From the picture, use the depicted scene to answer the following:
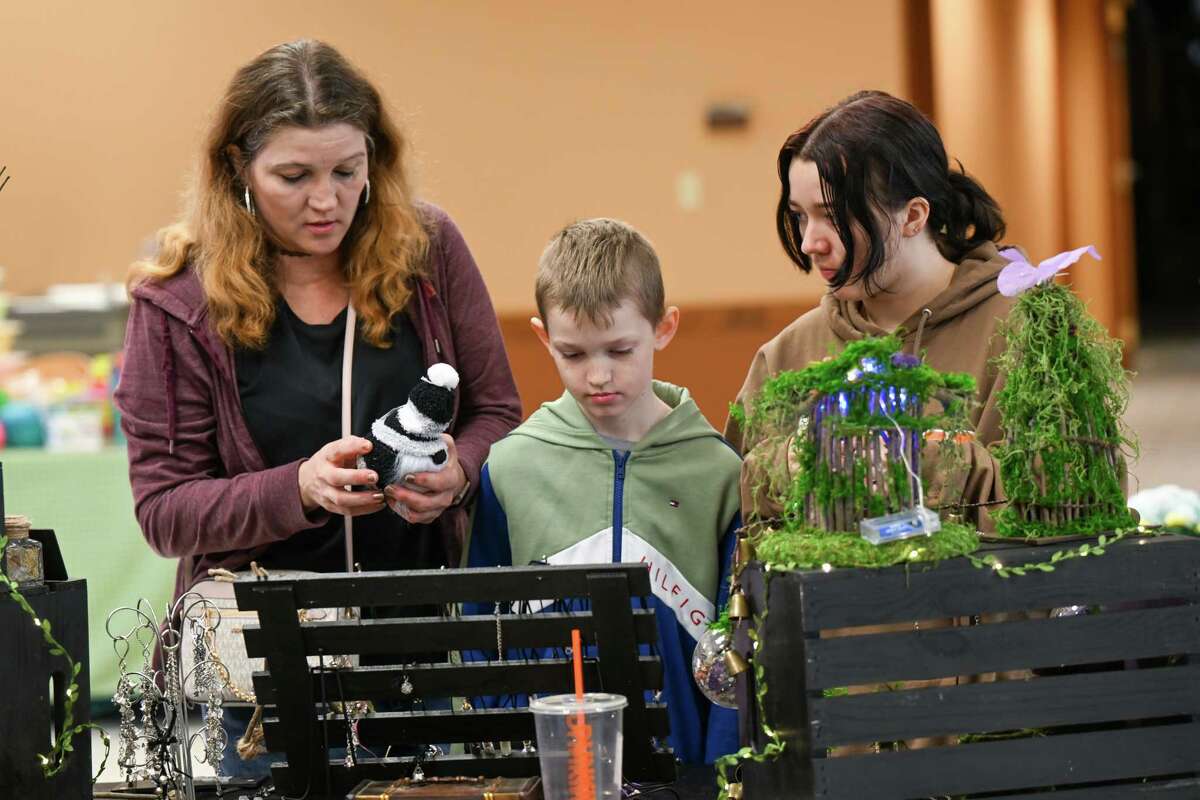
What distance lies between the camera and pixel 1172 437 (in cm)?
956

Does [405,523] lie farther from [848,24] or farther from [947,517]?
[848,24]

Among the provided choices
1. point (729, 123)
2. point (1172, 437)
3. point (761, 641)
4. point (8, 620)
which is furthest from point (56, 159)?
point (1172, 437)

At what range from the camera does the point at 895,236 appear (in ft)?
6.89

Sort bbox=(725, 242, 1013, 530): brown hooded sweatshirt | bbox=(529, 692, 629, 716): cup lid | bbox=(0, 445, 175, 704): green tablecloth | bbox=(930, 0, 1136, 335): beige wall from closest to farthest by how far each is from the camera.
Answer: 1. bbox=(529, 692, 629, 716): cup lid
2. bbox=(725, 242, 1013, 530): brown hooded sweatshirt
3. bbox=(0, 445, 175, 704): green tablecloth
4. bbox=(930, 0, 1136, 335): beige wall

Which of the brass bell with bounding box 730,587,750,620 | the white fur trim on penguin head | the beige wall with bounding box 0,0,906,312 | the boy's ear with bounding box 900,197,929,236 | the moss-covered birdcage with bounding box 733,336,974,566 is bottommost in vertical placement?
the brass bell with bounding box 730,587,750,620

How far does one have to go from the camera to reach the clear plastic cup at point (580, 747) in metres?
1.51

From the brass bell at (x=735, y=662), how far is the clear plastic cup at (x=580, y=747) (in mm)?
184

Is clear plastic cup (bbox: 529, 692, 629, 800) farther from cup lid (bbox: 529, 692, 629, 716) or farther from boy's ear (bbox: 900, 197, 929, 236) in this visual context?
boy's ear (bbox: 900, 197, 929, 236)

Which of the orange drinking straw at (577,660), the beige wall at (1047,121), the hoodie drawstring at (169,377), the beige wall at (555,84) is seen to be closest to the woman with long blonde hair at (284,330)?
the hoodie drawstring at (169,377)

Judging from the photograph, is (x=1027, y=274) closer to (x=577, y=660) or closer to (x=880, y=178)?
(x=880, y=178)

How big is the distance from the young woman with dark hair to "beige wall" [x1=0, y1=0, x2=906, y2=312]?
4.30 m

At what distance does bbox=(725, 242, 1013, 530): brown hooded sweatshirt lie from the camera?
6.55ft

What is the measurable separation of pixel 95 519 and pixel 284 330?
2611mm

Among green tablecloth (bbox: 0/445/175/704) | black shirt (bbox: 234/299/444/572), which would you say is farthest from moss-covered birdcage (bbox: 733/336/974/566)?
green tablecloth (bbox: 0/445/175/704)
